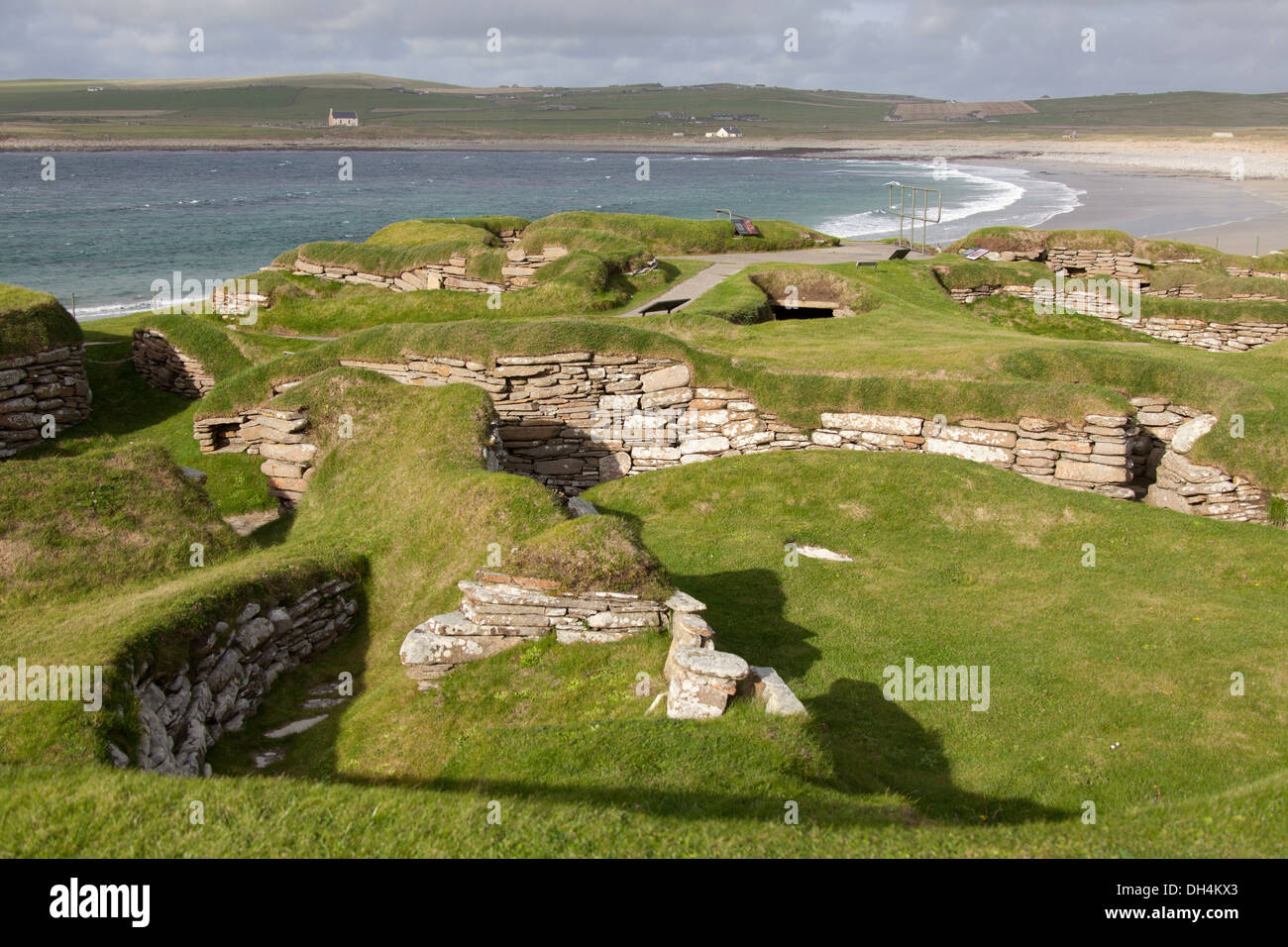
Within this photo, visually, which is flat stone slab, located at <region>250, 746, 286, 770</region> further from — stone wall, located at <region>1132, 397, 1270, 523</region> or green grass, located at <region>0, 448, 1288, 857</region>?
stone wall, located at <region>1132, 397, 1270, 523</region>

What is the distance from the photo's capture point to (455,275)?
37219 millimetres

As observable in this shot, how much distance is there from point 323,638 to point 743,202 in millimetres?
111696

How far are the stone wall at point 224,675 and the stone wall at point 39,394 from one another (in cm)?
1388

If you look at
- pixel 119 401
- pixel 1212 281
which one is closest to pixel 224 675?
pixel 119 401

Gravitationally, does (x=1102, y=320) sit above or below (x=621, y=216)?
below

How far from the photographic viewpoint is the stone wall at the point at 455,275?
3659 centimetres

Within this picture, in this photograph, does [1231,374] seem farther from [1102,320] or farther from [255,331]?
[255,331]

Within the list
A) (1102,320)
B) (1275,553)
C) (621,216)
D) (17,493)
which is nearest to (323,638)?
(17,493)

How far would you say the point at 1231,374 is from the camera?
845 inches

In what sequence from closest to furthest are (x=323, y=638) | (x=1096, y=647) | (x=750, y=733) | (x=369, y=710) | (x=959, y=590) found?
(x=750, y=733) < (x=369, y=710) < (x=1096, y=647) < (x=323, y=638) < (x=959, y=590)

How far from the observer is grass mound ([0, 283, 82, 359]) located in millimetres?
22719

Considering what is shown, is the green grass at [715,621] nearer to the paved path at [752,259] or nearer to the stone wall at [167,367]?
the stone wall at [167,367]

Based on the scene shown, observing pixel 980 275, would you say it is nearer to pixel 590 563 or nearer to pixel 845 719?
pixel 845 719

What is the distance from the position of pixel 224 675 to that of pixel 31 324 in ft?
55.0
